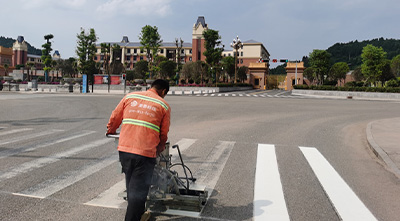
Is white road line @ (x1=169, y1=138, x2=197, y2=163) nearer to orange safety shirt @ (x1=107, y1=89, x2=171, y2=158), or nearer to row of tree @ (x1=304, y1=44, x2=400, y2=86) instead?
orange safety shirt @ (x1=107, y1=89, x2=171, y2=158)

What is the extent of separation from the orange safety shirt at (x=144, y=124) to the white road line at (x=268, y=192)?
1619 mm

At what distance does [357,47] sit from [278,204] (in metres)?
177

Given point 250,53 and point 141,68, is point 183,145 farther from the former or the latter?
point 250,53

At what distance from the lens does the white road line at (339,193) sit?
397cm

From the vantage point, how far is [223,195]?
14.8ft

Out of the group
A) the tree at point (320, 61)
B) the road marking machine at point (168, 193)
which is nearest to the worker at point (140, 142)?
the road marking machine at point (168, 193)

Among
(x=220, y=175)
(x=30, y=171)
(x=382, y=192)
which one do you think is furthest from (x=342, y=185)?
(x=30, y=171)

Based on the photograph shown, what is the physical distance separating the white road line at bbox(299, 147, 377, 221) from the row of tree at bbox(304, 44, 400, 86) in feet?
154

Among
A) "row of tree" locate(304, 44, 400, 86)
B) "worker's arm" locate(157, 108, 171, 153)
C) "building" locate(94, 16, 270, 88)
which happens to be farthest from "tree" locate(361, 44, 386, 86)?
"worker's arm" locate(157, 108, 171, 153)

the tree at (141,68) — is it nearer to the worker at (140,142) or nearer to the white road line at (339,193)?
the white road line at (339,193)

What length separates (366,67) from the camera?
1861 inches

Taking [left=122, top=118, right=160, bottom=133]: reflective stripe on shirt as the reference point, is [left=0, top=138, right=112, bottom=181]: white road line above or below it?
below

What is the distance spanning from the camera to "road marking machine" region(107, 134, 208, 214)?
11.8ft

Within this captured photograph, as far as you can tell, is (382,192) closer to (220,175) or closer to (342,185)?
(342,185)
